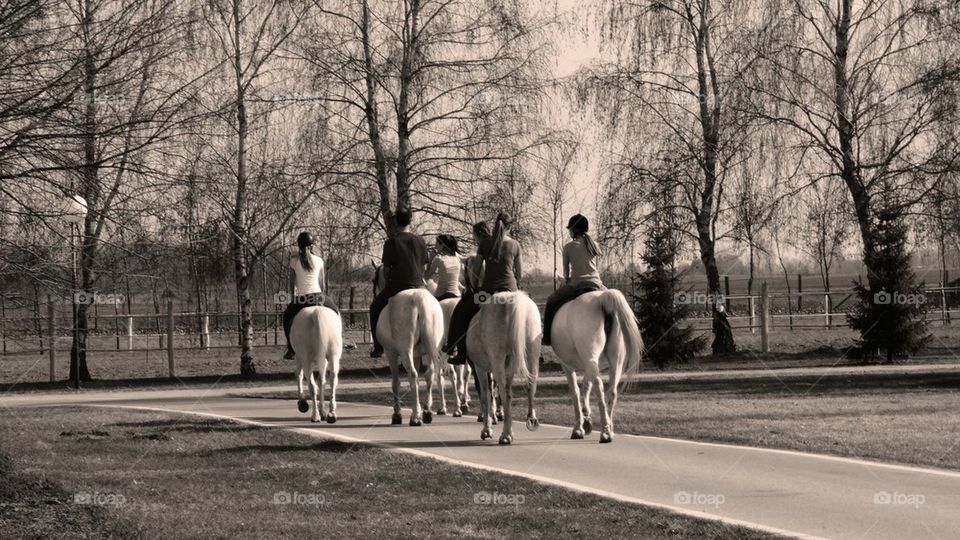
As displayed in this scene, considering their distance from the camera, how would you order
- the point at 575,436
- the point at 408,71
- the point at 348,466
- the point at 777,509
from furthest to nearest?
1. the point at 408,71
2. the point at 575,436
3. the point at 348,466
4. the point at 777,509

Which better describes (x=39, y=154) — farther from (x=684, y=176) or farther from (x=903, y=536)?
(x=684, y=176)

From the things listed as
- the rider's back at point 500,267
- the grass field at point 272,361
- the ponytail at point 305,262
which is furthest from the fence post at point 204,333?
the rider's back at point 500,267

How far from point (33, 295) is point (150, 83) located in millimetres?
2046

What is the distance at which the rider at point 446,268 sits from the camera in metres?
17.1

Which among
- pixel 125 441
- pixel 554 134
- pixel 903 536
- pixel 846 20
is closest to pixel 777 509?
pixel 903 536

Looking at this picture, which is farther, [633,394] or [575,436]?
[633,394]

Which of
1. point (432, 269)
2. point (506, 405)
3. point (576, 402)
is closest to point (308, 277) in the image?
point (432, 269)

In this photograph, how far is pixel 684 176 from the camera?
35.6m

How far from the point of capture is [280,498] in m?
10.4

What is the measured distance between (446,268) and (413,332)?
1.94 metres

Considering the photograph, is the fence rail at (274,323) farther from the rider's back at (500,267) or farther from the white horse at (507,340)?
the white horse at (507,340)

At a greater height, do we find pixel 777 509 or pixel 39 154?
pixel 39 154

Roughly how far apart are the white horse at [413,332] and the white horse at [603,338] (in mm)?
2459

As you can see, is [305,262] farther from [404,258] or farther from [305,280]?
[404,258]
